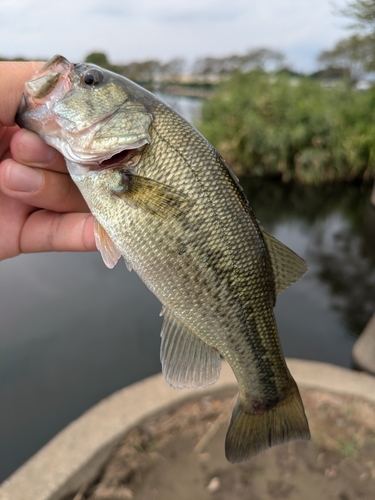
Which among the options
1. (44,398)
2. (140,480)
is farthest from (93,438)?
(44,398)

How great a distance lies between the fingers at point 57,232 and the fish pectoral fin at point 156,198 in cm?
65

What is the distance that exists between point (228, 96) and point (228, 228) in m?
13.8

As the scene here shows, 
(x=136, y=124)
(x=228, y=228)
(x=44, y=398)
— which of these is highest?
(x=136, y=124)

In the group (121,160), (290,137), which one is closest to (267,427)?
(121,160)

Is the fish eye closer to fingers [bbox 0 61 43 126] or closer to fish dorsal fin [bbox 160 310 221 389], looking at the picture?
fingers [bbox 0 61 43 126]

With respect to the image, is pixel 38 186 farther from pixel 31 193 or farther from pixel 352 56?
pixel 352 56

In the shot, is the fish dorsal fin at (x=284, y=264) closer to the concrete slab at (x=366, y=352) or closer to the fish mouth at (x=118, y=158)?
the fish mouth at (x=118, y=158)

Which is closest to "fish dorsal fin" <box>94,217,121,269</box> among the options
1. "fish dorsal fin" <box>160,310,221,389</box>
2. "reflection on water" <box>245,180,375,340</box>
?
"fish dorsal fin" <box>160,310,221,389</box>

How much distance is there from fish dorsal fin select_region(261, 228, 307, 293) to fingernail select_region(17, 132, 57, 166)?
42.7 inches

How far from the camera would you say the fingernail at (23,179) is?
175 centimetres

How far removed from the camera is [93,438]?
3.01 metres

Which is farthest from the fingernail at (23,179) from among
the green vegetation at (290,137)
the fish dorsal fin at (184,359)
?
the green vegetation at (290,137)

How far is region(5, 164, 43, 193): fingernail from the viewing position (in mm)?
1747

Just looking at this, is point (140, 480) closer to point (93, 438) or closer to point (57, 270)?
point (93, 438)
